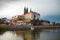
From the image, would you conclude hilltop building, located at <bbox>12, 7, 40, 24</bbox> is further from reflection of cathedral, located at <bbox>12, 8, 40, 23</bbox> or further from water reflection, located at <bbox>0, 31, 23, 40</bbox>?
water reflection, located at <bbox>0, 31, 23, 40</bbox>

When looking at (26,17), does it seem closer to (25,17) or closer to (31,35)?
(25,17)

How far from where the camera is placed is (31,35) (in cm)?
318

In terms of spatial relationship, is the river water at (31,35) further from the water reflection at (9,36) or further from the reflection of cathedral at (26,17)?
the reflection of cathedral at (26,17)

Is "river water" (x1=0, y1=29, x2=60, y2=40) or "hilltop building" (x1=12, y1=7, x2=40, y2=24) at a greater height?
"hilltop building" (x1=12, y1=7, x2=40, y2=24)

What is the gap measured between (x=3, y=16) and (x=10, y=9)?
16 centimetres

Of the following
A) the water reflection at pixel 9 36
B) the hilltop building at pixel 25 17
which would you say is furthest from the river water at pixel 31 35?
the hilltop building at pixel 25 17

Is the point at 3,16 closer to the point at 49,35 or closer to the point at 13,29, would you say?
the point at 13,29

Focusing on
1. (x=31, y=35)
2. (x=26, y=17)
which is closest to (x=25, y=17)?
(x=26, y=17)

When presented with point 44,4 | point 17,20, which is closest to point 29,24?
point 17,20

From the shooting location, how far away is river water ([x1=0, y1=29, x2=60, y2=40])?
3.16 meters

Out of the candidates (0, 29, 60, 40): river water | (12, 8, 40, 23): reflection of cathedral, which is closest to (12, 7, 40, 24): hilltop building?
(12, 8, 40, 23): reflection of cathedral

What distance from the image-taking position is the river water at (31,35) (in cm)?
316

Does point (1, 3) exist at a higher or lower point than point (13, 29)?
higher

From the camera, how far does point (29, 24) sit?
3184 mm
